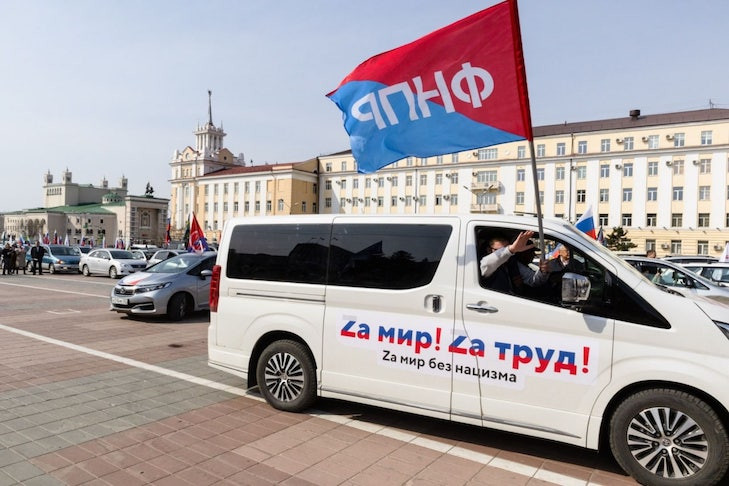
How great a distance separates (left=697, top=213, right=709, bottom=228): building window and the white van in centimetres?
6462

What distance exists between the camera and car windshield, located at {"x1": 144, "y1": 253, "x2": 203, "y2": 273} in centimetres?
1222

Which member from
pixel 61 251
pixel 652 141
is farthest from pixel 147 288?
pixel 652 141

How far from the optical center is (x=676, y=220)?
60.3m

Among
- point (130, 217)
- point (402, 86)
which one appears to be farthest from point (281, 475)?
point (130, 217)

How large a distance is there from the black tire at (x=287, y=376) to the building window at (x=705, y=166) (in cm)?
6634

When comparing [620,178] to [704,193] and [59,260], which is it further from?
[59,260]

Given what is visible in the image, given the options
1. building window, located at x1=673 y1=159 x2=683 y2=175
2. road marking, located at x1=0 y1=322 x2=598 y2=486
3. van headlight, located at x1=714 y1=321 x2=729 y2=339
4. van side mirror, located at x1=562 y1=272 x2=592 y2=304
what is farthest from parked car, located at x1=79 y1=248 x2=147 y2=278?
building window, located at x1=673 y1=159 x2=683 y2=175

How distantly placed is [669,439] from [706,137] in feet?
218

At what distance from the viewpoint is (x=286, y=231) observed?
5.72 m

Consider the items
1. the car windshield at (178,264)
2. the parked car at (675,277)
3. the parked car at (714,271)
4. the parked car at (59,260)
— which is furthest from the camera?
the parked car at (59,260)

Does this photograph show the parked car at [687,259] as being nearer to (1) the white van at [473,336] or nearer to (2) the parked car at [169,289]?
(2) the parked car at [169,289]

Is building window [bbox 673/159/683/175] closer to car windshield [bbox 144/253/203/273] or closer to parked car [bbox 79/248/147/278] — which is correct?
parked car [bbox 79/248/147/278]

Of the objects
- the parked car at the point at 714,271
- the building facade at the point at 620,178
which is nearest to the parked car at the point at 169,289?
the parked car at the point at 714,271

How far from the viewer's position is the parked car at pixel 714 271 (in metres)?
13.3
